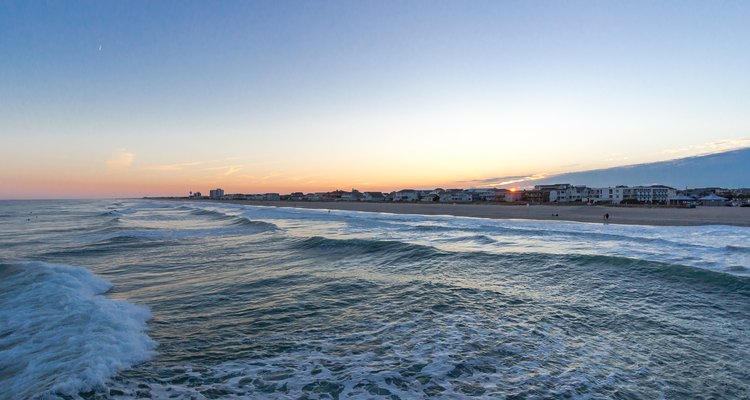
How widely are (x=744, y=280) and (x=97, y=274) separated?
58.7ft

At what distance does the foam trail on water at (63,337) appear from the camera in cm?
445

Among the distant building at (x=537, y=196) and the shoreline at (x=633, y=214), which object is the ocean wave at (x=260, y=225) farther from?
the distant building at (x=537, y=196)

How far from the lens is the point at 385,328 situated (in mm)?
6383

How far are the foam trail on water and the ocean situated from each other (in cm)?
3

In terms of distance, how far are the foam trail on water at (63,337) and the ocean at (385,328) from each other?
3cm

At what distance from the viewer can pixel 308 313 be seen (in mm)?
7215

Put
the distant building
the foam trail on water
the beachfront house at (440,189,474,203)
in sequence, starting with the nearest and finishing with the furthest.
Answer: the foam trail on water
the distant building
the beachfront house at (440,189,474,203)

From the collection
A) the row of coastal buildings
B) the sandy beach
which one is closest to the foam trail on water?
the sandy beach

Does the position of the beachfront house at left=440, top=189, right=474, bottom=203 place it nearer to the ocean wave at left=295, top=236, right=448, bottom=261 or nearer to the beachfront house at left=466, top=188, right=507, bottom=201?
the beachfront house at left=466, top=188, right=507, bottom=201

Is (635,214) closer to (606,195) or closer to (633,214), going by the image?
(633,214)

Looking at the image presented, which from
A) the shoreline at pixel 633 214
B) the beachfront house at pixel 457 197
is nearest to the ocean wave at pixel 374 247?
the shoreline at pixel 633 214

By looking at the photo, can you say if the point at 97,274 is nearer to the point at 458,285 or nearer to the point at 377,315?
the point at 377,315

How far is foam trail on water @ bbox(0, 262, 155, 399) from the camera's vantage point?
4.45 metres

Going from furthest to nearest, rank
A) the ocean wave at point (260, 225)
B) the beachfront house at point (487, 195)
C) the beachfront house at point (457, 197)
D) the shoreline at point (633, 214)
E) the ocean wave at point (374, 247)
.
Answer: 1. the beachfront house at point (487, 195)
2. the beachfront house at point (457, 197)
3. the shoreline at point (633, 214)
4. the ocean wave at point (260, 225)
5. the ocean wave at point (374, 247)
